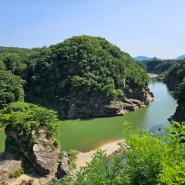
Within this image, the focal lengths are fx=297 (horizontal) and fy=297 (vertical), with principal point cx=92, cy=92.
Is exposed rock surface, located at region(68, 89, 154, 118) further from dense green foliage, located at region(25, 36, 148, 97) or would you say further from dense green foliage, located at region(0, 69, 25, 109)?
dense green foliage, located at region(0, 69, 25, 109)

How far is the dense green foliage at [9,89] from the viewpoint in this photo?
52275mm

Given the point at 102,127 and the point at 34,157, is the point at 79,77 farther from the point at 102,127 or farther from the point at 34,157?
the point at 34,157

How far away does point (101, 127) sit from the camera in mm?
50531

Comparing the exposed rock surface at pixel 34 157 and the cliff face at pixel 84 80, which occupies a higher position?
the cliff face at pixel 84 80

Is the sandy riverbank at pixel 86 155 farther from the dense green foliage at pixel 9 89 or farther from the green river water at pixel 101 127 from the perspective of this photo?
the dense green foliage at pixel 9 89

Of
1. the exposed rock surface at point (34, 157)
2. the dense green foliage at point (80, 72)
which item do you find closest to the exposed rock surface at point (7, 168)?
the exposed rock surface at point (34, 157)

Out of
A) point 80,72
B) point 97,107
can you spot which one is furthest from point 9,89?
point 97,107

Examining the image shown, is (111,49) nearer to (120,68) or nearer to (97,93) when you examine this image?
(120,68)

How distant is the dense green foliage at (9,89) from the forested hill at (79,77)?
20.4 feet

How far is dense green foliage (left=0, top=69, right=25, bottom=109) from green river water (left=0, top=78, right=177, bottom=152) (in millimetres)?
7269

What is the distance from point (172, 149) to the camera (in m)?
11.5

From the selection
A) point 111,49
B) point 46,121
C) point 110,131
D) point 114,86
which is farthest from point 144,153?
point 111,49

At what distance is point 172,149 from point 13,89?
47027 millimetres

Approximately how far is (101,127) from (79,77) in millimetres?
14937
